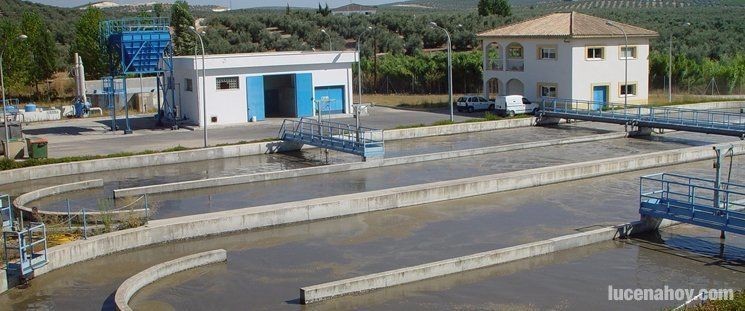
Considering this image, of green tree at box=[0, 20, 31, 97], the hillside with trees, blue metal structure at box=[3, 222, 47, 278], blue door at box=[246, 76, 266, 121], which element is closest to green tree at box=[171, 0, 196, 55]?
the hillside with trees

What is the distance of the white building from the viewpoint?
44938 millimetres

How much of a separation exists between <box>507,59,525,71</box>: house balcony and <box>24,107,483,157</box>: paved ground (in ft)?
14.4

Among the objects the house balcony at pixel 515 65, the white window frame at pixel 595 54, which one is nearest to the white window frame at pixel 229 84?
the house balcony at pixel 515 65

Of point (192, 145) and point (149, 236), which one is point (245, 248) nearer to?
point (149, 236)

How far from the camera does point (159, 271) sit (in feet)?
62.9

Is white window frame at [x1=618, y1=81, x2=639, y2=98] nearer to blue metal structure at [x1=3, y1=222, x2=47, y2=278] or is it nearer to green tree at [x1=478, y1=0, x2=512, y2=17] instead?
blue metal structure at [x1=3, y1=222, x2=47, y2=278]

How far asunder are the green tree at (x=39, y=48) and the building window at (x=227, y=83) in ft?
71.1

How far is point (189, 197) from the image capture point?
1112 inches

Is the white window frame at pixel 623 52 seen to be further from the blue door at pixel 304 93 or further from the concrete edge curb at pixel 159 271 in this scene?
the concrete edge curb at pixel 159 271

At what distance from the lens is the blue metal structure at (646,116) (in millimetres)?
36656

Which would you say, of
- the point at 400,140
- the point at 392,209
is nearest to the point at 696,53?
the point at 400,140

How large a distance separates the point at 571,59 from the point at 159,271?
32.7 m

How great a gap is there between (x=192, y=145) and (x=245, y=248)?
55.8 feet

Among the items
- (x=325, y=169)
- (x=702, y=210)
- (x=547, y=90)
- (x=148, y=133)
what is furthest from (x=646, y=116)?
(x=148, y=133)
